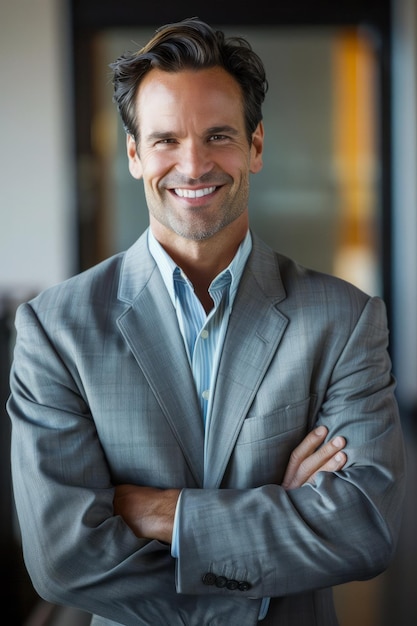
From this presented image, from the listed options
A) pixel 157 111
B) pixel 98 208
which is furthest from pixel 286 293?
pixel 98 208

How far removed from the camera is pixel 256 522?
1377 millimetres

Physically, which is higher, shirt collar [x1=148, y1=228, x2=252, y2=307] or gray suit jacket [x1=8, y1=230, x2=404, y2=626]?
shirt collar [x1=148, y1=228, x2=252, y2=307]

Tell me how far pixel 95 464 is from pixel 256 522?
31cm

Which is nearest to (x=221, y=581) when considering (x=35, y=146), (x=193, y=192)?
(x=193, y=192)

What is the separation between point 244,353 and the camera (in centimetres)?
153

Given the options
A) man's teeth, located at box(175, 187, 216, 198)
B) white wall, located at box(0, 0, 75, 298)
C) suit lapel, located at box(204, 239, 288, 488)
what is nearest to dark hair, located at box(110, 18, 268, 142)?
man's teeth, located at box(175, 187, 216, 198)

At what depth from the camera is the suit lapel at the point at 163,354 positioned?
148cm

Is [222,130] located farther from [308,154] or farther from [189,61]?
[308,154]

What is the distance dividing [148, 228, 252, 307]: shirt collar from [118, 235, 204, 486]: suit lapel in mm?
13

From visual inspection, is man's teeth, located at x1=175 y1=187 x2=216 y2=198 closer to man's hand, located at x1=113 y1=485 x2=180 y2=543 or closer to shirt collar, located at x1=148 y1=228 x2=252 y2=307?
shirt collar, located at x1=148 y1=228 x2=252 y2=307

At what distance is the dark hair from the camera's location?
4.82 ft

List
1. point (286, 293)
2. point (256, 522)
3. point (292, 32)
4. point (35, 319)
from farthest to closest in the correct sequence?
point (292, 32), point (286, 293), point (35, 319), point (256, 522)

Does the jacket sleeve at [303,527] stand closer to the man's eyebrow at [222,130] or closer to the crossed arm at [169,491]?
the crossed arm at [169,491]

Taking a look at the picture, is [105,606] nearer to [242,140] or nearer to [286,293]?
[286,293]
